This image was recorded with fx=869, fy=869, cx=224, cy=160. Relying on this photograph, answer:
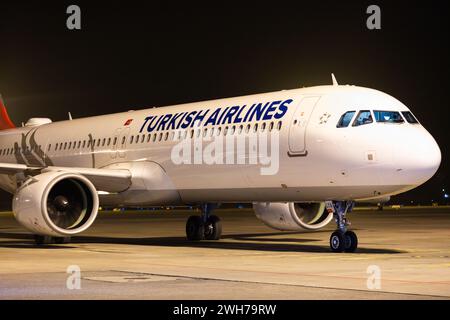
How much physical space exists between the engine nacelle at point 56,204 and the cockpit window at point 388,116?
24.1 feet

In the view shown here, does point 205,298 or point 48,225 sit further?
point 48,225

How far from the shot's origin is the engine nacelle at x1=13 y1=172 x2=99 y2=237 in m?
21.1

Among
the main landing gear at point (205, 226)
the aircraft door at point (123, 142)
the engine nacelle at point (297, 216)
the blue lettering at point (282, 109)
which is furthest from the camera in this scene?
the main landing gear at point (205, 226)

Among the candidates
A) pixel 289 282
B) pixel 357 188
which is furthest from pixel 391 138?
pixel 289 282

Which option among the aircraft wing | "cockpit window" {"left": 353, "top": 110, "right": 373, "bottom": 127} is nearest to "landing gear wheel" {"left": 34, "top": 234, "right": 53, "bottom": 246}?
the aircraft wing

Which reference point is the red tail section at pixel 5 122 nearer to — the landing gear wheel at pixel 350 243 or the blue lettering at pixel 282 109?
the blue lettering at pixel 282 109

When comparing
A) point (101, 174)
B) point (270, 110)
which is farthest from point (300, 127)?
point (101, 174)

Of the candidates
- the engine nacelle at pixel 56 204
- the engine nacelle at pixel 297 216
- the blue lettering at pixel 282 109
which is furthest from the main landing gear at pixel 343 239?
the engine nacelle at pixel 56 204

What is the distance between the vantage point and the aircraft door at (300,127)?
19844mm

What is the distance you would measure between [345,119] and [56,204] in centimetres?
788

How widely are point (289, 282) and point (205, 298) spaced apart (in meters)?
2.30
